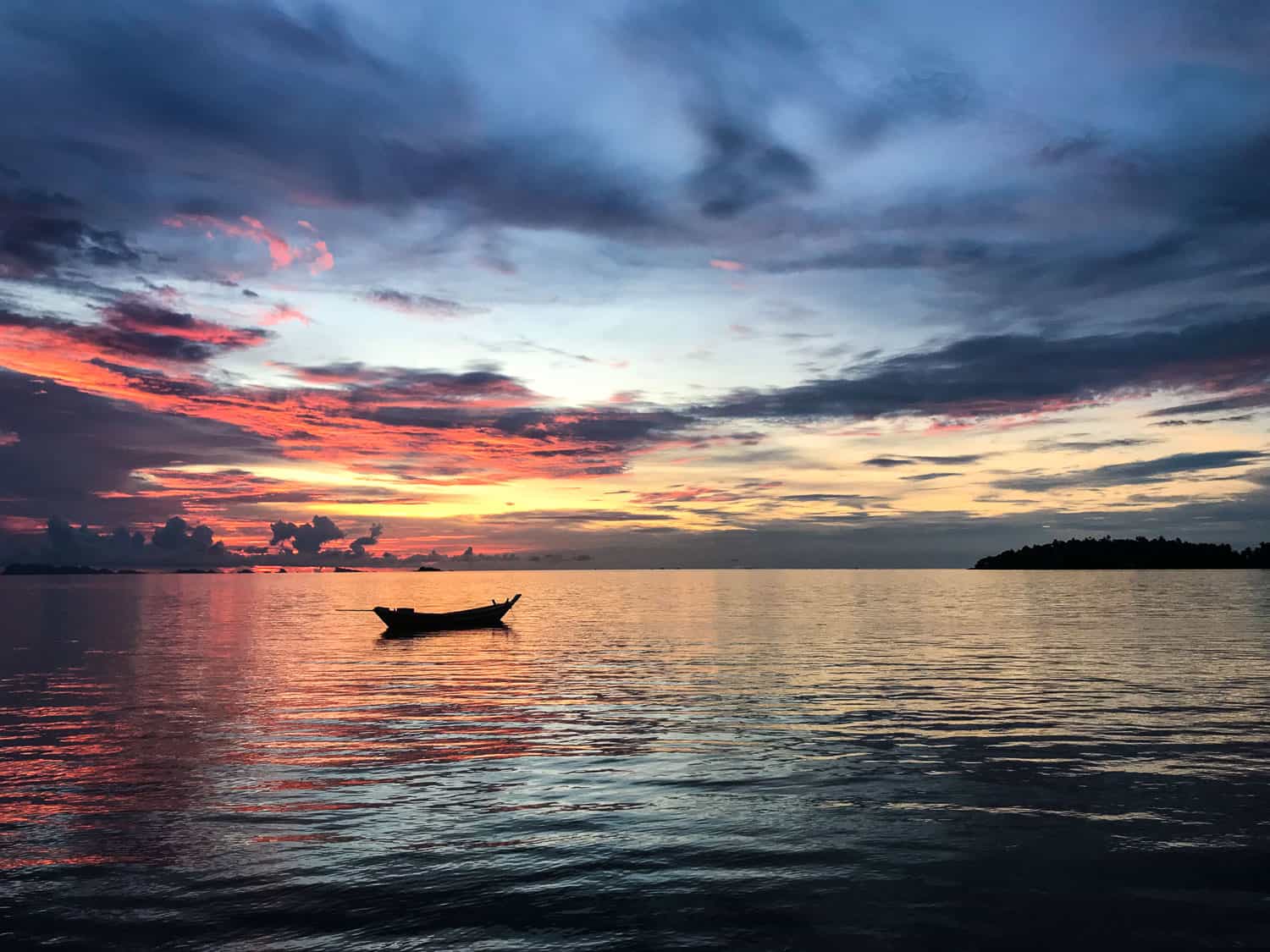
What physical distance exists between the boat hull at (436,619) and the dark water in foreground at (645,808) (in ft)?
92.7

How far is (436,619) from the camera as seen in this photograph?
266ft

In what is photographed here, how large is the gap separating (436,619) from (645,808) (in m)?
64.4

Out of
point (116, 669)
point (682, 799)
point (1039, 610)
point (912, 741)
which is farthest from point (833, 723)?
point (1039, 610)

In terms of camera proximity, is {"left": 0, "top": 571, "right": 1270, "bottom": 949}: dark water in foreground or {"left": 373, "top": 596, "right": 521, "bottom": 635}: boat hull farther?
{"left": 373, "top": 596, "right": 521, "bottom": 635}: boat hull

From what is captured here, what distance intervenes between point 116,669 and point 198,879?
43.4m

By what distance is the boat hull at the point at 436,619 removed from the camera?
75438mm

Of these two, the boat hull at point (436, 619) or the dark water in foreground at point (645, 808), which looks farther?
the boat hull at point (436, 619)

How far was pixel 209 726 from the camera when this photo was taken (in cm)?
3181

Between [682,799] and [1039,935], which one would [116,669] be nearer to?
[682,799]

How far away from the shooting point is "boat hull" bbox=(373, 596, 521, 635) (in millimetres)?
75438

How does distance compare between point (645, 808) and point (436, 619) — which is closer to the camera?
point (645, 808)

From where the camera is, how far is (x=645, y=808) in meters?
19.9

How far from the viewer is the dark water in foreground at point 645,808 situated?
13.8 metres

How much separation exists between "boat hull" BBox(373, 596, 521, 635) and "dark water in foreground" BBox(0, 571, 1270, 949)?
2826 cm
